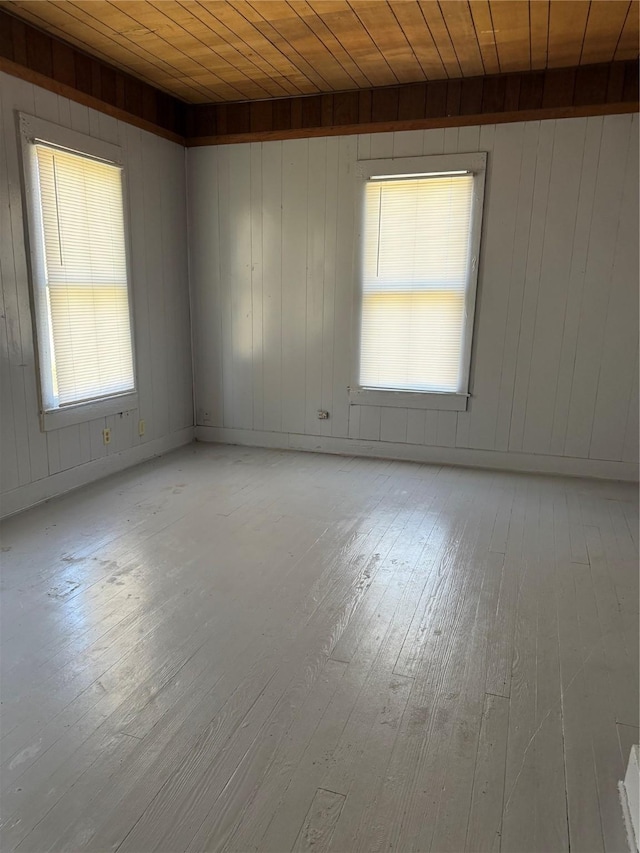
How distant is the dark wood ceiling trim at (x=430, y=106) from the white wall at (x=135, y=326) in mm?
580

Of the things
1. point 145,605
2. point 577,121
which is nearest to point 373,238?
point 577,121

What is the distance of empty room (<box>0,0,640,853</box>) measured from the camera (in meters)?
1.62

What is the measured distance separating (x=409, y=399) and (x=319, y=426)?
0.83 m

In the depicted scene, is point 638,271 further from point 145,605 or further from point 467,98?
point 145,605

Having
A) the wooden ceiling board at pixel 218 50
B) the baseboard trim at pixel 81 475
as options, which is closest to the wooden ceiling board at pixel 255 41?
the wooden ceiling board at pixel 218 50

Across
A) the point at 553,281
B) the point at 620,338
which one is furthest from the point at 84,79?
the point at 620,338

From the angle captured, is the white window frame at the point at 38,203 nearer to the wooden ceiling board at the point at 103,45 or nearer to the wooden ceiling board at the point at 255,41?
the wooden ceiling board at the point at 103,45

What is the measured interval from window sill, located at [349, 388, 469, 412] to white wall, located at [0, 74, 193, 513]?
159 cm

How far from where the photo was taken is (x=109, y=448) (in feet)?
13.9

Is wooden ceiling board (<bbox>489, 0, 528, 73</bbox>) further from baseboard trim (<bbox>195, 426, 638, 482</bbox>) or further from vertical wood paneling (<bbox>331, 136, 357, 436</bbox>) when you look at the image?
baseboard trim (<bbox>195, 426, 638, 482</bbox>)

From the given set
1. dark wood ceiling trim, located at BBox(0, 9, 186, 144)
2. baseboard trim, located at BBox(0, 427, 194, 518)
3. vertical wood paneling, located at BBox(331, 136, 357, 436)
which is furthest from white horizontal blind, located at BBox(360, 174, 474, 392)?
baseboard trim, located at BBox(0, 427, 194, 518)

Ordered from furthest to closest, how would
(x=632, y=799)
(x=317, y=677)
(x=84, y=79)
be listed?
(x=84, y=79) < (x=317, y=677) < (x=632, y=799)

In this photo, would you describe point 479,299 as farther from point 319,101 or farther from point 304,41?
point 304,41

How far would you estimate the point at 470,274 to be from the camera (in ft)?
14.1
